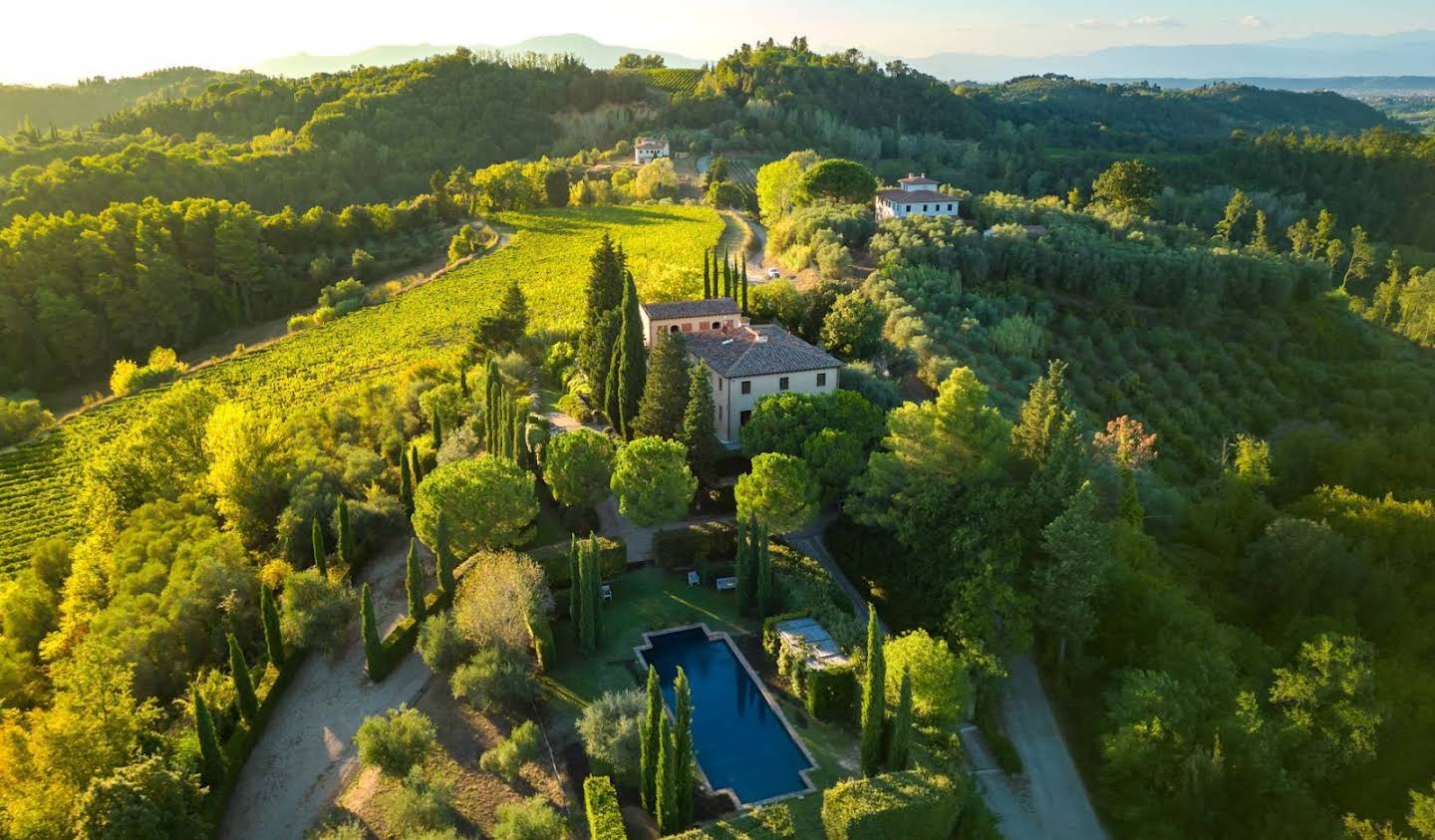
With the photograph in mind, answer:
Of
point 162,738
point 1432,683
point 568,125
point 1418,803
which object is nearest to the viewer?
point 1418,803

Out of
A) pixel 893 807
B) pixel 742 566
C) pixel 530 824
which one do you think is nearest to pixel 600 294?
pixel 742 566

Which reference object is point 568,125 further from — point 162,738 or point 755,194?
point 162,738

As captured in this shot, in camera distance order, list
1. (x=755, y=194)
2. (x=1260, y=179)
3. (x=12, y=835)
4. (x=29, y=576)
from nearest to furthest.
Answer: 1. (x=12, y=835)
2. (x=29, y=576)
3. (x=755, y=194)
4. (x=1260, y=179)

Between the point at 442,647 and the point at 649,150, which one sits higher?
the point at 649,150

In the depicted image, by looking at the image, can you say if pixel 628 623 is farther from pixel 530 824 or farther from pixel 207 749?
pixel 207 749

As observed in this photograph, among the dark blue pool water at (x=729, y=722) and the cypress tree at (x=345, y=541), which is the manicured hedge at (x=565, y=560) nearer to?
the dark blue pool water at (x=729, y=722)

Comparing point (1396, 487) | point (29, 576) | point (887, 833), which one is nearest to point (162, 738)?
point (29, 576)

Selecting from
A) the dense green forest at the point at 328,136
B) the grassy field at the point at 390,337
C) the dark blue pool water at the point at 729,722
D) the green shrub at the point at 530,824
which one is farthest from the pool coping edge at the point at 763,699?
the dense green forest at the point at 328,136
